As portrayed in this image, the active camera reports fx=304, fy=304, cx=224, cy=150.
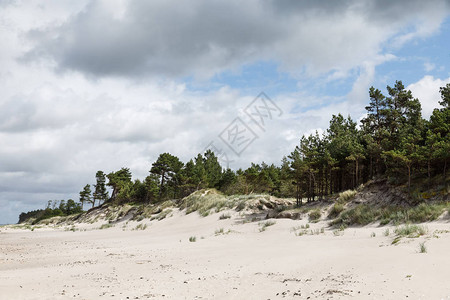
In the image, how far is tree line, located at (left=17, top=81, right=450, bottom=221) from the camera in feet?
75.7

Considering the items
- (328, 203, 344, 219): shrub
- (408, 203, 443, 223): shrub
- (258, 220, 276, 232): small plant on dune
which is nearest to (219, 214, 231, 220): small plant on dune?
(258, 220, 276, 232): small plant on dune

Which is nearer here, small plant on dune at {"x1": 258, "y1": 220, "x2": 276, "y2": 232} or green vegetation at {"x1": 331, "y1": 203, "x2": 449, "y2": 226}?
green vegetation at {"x1": 331, "y1": 203, "x2": 449, "y2": 226}

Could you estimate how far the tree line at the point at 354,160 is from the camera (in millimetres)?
23078

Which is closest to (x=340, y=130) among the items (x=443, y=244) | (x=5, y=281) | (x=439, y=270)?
(x=443, y=244)

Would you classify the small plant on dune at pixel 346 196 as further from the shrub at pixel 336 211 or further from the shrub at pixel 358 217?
the shrub at pixel 358 217

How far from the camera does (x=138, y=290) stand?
24.5ft

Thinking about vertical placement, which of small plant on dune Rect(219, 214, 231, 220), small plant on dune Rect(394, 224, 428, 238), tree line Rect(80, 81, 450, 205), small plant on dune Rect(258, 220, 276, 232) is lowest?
small plant on dune Rect(258, 220, 276, 232)

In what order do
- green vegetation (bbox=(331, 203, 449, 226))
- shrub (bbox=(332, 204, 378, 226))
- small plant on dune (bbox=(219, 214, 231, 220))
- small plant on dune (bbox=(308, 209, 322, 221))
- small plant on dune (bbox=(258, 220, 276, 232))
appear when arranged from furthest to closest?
small plant on dune (bbox=(219, 214, 231, 220)) → small plant on dune (bbox=(308, 209, 322, 221)) → small plant on dune (bbox=(258, 220, 276, 232)) → shrub (bbox=(332, 204, 378, 226)) → green vegetation (bbox=(331, 203, 449, 226))

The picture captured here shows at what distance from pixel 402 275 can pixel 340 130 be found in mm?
35037

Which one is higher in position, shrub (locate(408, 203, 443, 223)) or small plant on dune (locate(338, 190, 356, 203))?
→ small plant on dune (locate(338, 190, 356, 203))

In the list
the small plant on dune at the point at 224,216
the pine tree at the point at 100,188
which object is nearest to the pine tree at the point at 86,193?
the pine tree at the point at 100,188

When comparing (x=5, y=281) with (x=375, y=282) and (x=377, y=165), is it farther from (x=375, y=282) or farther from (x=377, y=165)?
(x=377, y=165)

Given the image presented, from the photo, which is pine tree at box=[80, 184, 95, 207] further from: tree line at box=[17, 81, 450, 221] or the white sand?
the white sand

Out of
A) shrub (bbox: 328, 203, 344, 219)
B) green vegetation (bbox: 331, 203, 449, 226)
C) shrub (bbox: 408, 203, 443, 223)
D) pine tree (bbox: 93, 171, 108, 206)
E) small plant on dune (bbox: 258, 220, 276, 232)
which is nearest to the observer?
shrub (bbox: 408, 203, 443, 223)
